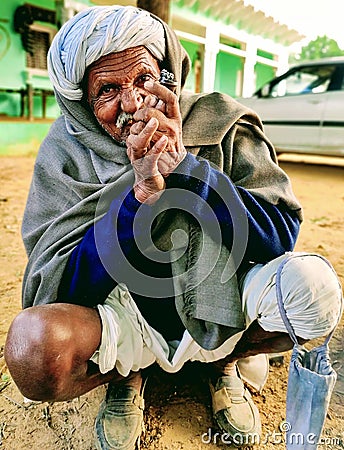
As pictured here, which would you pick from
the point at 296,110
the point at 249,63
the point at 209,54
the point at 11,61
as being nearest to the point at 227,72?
the point at 249,63

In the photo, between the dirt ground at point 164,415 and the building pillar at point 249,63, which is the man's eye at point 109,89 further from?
the building pillar at point 249,63

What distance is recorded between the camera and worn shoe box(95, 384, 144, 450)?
1.29 meters

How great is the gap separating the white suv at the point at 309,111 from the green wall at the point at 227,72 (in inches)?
254

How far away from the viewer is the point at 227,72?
14008 millimetres

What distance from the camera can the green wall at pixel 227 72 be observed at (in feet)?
45.0

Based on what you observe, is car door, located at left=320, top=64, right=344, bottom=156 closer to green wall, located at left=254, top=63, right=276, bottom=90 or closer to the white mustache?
the white mustache

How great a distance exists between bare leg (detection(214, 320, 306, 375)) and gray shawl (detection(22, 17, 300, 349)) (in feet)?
0.37

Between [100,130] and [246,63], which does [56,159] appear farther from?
→ [246,63]

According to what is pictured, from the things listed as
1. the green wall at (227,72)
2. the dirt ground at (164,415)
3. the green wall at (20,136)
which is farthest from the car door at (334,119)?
the green wall at (227,72)

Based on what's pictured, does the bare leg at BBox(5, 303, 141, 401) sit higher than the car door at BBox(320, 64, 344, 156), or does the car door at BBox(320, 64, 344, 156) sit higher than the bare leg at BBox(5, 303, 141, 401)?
the car door at BBox(320, 64, 344, 156)

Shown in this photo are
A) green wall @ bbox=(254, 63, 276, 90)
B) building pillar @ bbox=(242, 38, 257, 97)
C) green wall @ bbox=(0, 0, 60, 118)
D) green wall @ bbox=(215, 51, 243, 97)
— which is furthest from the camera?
green wall @ bbox=(254, 63, 276, 90)

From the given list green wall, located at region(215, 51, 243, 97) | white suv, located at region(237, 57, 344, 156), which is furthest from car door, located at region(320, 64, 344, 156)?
green wall, located at region(215, 51, 243, 97)

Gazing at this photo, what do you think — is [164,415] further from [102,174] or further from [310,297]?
[102,174]

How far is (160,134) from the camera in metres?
1.11
